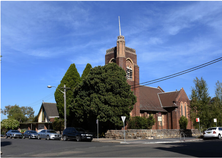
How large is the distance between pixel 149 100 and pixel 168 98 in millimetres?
4750

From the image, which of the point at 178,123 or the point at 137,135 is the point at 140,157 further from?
the point at 178,123

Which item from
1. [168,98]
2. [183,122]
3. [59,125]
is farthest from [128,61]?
[59,125]

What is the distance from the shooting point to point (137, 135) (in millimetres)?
27359

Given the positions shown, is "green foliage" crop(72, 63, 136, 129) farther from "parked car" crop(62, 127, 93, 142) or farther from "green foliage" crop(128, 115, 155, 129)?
"parked car" crop(62, 127, 93, 142)

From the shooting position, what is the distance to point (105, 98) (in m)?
28.3

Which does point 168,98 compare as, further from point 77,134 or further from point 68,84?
point 77,134

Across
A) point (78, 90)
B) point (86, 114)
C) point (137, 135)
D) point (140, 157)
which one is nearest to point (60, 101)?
point (78, 90)

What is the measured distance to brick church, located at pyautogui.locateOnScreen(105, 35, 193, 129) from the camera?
118 ft

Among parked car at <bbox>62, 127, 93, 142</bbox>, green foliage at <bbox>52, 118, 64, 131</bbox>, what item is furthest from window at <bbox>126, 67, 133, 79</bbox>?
parked car at <bbox>62, 127, 93, 142</bbox>

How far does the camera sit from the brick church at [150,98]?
1414 inches

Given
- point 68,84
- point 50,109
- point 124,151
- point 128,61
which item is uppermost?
point 128,61

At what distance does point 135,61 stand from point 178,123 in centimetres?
1496

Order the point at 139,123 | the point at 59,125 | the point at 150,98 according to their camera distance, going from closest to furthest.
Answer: the point at 139,123 < the point at 59,125 < the point at 150,98

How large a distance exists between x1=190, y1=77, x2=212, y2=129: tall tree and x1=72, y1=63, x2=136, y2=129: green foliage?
8.58 m
